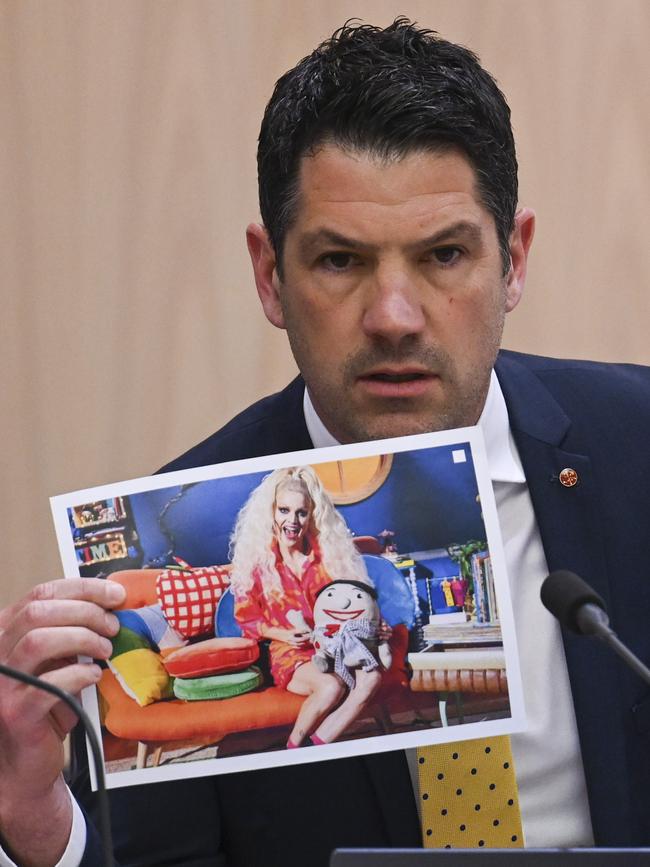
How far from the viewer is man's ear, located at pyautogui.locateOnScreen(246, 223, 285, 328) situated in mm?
1590

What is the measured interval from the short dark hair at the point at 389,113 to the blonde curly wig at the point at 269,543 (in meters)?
0.40

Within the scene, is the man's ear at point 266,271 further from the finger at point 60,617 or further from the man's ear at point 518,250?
the finger at point 60,617

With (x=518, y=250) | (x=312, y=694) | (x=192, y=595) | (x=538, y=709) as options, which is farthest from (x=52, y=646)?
(x=518, y=250)

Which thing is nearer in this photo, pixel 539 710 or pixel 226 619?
pixel 226 619

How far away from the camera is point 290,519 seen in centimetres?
123

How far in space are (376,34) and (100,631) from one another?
81 centimetres

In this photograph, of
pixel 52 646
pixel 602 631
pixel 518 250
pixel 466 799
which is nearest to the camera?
pixel 602 631

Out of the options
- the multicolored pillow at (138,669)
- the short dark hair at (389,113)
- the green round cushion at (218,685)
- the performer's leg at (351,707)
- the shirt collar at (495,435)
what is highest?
the short dark hair at (389,113)

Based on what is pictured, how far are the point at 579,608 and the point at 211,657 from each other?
406 mm

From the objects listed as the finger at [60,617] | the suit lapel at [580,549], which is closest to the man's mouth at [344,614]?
the finger at [60,617]

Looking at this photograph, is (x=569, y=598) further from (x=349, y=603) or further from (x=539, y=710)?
(x=539, y=710)

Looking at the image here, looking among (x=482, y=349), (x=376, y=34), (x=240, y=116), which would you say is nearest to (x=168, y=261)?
(x=240, y=116)

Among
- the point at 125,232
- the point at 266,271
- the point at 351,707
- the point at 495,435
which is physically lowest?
the point at 351,707

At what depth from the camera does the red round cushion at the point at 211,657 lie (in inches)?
48.0
